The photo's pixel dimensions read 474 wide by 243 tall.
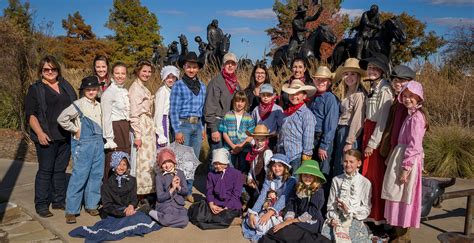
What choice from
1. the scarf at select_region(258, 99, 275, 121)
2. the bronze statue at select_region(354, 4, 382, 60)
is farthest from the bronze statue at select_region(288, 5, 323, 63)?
the scarf at select_region(258, 99, 275, 121)

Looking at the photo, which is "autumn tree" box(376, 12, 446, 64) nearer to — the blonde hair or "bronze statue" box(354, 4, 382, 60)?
"bronze statue" box(354, 4, 382, 60)

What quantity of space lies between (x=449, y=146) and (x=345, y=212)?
3972 millimetres

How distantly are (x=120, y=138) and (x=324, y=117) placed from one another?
2.31m

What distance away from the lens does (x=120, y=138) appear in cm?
443

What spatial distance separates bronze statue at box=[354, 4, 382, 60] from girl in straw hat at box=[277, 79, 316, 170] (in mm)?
6043

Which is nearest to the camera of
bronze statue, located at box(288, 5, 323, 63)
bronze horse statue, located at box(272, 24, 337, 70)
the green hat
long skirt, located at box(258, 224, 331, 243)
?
long skirt, located at box(258, 224, 331, 243)

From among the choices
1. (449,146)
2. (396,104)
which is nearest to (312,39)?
(449,146)

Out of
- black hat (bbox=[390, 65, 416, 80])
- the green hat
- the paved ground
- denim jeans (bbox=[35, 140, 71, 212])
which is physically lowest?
the paved ground

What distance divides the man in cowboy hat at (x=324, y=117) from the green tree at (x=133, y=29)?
1114 inches

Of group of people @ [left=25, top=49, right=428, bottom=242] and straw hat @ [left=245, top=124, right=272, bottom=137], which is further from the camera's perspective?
straw hat @ [left=245, top=124, right=272, bottom=137]

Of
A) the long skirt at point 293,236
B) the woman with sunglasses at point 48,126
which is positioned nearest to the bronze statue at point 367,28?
the long skirt at point 293,236

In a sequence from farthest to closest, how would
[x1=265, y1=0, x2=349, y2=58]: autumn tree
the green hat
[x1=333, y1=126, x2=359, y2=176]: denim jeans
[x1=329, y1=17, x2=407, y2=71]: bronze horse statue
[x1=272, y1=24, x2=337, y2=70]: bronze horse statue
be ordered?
[x1=265, y1=0, x2=349, y2=58]: autumn tree
[x1=272, y1=24, x2=337, y2=70]: bronze horse statue
[x1=329, y1=17, x2=407, y2=71]: bronze horse statue
[x1=333, y1=126, x2=359, y2=176]: denim jeans
the green hat

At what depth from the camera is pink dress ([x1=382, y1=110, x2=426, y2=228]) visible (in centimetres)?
335

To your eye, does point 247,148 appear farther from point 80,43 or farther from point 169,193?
point 80,43
